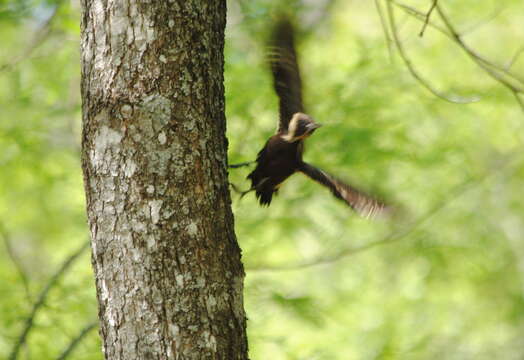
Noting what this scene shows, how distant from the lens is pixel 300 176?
483cm

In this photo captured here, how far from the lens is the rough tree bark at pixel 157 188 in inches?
78.1

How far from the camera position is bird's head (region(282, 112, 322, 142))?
2937 millimetres

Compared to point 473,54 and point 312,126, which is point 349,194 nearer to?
point 312,126

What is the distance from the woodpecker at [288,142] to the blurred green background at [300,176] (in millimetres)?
123

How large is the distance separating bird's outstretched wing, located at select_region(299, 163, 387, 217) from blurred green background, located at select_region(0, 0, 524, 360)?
84 millimetres

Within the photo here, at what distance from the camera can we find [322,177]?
3.18m

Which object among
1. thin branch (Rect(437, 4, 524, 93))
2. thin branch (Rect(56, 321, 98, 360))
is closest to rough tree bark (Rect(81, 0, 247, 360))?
thin branch (Rect(437, 4, 524, 93))

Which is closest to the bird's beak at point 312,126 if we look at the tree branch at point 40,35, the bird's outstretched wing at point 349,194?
the bird's outstretched wing at point 349,194

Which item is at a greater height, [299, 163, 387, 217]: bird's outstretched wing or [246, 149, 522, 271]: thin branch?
[246, 149, 522, 271]: thin branch

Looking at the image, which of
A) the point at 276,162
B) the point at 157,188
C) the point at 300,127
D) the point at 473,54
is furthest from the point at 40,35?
the point at 157,188

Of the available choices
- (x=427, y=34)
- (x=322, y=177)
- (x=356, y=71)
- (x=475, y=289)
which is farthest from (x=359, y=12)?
(x=322, y=177)

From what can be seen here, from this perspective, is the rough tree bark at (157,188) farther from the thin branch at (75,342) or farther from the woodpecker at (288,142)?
the thin branch at (75,342)

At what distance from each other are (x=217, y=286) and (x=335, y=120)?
2.78m

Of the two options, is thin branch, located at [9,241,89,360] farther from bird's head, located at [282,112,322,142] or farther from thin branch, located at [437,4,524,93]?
thin branch, located at [437,4,524,93]
